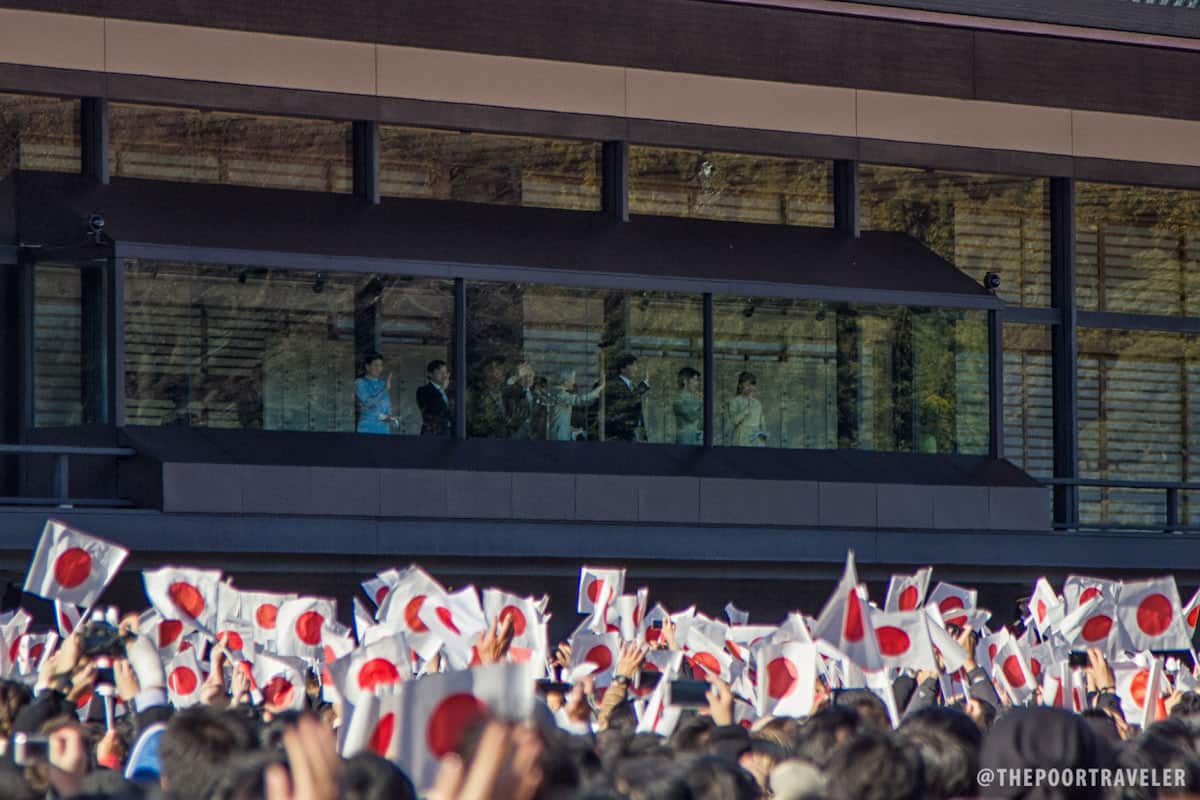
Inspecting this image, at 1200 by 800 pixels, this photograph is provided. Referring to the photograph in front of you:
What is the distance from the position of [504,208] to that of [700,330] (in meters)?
2.57

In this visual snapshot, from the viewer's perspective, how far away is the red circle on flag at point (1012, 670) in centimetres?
1481

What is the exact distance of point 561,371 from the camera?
23.9 metres

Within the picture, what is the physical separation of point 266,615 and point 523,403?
325 inches

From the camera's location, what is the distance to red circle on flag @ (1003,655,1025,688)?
1481 cm

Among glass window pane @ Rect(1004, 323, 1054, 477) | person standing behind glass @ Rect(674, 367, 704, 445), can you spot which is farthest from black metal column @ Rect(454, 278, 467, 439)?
glass window pane @ Rect(1004, 323, 1054, 477)

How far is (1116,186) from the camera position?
2938 cm

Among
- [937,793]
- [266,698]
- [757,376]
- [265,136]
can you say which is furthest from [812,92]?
[937,793]

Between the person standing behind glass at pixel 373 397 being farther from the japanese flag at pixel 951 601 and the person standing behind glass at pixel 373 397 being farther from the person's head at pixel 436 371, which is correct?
the japanese flag at pixel 951 601

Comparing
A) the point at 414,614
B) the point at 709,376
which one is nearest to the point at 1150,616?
the point at 414,614

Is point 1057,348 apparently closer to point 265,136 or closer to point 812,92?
point 812,92

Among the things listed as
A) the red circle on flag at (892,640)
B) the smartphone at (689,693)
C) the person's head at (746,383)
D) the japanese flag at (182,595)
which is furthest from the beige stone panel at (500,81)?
the red circle on flag at (892,640)

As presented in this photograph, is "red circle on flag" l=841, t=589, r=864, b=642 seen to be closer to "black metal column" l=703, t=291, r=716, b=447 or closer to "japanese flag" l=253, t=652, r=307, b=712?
"japanese flag" l=253, t=652, r=307, b=712

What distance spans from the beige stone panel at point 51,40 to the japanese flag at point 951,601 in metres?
10.3

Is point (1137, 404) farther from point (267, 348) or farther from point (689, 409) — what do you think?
point (267, 348)
